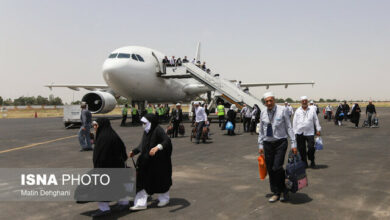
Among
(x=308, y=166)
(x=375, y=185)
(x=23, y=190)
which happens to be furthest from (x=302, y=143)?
(x=23, y=190)

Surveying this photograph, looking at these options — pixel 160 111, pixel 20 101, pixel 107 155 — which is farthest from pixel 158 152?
pixel 20 101

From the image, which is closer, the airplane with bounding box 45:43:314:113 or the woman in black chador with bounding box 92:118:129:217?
the woman in black chador with bounding box 92:118:129:217

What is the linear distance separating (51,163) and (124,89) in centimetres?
1296

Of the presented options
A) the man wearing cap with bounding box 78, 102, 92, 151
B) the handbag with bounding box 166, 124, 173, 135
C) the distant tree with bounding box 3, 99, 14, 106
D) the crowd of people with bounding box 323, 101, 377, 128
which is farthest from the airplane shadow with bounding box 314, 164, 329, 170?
the distant tree with bounding box 3, 99, 14, 106

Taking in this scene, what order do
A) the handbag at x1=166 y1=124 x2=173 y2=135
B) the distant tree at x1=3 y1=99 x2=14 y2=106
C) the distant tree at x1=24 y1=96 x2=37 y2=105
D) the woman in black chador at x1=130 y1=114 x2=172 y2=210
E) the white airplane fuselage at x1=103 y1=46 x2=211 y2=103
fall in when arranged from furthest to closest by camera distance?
the distant tree at x1=24 y1=96 x2=37 y2=105 < the distant tree at x1=3 y1=99 x2=14 y2=106 < the white airplane fuselage at x1=103 y1=46 x2=211 y2=103 < the handbag at x1=166 y1=124 x2=173 y2=135 < the woman in black chador at x1=130 y1=114 x2=172 y2=210

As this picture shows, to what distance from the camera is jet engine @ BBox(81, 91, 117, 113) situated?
21.7 meters

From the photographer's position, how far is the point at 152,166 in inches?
183

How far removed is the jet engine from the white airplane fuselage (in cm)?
91

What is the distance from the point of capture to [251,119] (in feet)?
52.6

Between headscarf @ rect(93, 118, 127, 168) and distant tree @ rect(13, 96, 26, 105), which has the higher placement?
distant tree @ rect(13, 96, 26, 105)

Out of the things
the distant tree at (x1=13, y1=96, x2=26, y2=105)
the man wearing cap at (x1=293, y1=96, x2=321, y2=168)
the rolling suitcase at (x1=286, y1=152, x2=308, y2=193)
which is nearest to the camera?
the rolling suitcase at (x1=286, y1=152, x2=308, y2=193)

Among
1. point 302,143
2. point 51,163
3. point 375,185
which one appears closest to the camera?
point 375,185

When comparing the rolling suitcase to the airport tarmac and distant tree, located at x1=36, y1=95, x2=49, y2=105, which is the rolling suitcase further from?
distant tree, located at x1=36, y1=95, x2=49, y2=105

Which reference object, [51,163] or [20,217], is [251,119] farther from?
[20,217]
